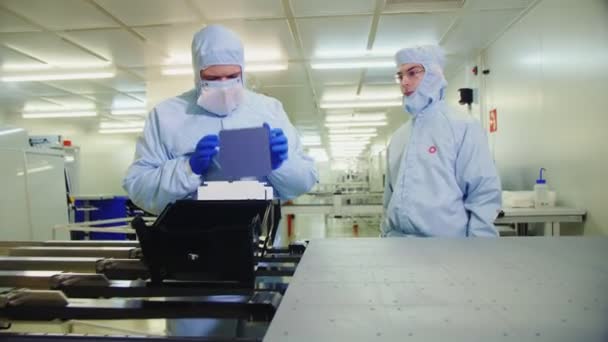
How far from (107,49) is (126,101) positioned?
221 cm

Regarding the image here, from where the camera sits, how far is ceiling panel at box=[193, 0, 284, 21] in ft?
8.17

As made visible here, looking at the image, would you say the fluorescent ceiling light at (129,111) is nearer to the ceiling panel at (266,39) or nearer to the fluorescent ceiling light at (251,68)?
the fluorescent ceiling light at (251,68)

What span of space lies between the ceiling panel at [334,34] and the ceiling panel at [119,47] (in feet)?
4.64

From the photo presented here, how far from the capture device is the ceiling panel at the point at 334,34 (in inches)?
111

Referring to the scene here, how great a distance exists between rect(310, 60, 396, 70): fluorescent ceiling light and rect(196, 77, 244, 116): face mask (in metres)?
2.81

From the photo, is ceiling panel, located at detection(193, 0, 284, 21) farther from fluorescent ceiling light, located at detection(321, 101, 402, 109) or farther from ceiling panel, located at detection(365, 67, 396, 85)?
fluorescent ceiling light, located at detection(321, 101, 402, 109)

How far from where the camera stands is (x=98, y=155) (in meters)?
8.34

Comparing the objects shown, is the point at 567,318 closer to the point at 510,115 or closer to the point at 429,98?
the point at 429,98

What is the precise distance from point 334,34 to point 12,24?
98.2 inches

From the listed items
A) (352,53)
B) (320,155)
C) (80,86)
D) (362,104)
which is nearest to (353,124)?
(362,104)

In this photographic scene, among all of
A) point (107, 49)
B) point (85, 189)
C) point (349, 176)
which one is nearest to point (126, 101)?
point (107, 49)

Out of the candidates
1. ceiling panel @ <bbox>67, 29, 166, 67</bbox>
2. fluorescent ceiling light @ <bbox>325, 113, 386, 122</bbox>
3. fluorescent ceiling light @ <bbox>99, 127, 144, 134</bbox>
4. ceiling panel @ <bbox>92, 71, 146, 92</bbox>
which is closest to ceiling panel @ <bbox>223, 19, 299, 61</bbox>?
ceiling panel @ <bbox>67, 29, 166, 67</bbox>

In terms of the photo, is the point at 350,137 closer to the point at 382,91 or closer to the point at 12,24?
the point at 382,91

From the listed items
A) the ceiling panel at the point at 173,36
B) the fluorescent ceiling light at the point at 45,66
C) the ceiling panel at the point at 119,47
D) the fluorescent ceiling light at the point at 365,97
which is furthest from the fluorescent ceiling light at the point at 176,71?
the fluorescent ceiling light at the point at 365,97
